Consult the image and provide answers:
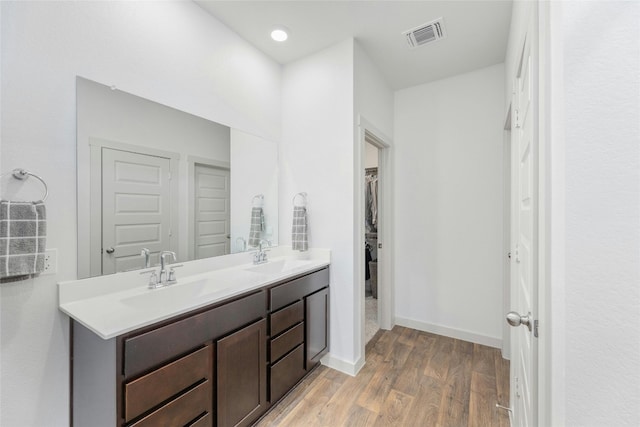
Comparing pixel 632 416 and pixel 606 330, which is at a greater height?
pixel 606 330

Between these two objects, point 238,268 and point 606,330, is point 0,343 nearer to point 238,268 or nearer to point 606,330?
point 238,268

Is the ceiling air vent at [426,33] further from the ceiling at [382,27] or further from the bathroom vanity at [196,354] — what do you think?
the bathroom vanity at [196,354]

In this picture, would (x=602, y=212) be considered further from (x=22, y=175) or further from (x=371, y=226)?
(x=371, y=226)

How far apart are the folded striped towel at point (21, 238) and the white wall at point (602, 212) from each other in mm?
1822

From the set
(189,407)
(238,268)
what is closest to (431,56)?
(238,268)

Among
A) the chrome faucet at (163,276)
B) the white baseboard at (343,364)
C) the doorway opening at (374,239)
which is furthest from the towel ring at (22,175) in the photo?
the white baseboard at (343,364)

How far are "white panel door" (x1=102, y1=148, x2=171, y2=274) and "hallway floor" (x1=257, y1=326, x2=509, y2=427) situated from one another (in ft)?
4.24

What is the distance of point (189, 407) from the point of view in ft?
4.14

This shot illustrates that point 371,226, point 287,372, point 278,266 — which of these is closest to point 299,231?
point 278,266

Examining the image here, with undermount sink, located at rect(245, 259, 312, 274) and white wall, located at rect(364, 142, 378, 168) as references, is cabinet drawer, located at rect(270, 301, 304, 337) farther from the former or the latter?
white wall, located at rect(364, 142, 378, 168)

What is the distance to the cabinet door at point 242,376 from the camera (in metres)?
1.42

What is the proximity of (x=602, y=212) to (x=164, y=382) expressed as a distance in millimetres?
1561

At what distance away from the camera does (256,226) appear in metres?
2.42

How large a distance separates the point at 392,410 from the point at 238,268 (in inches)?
57.4
